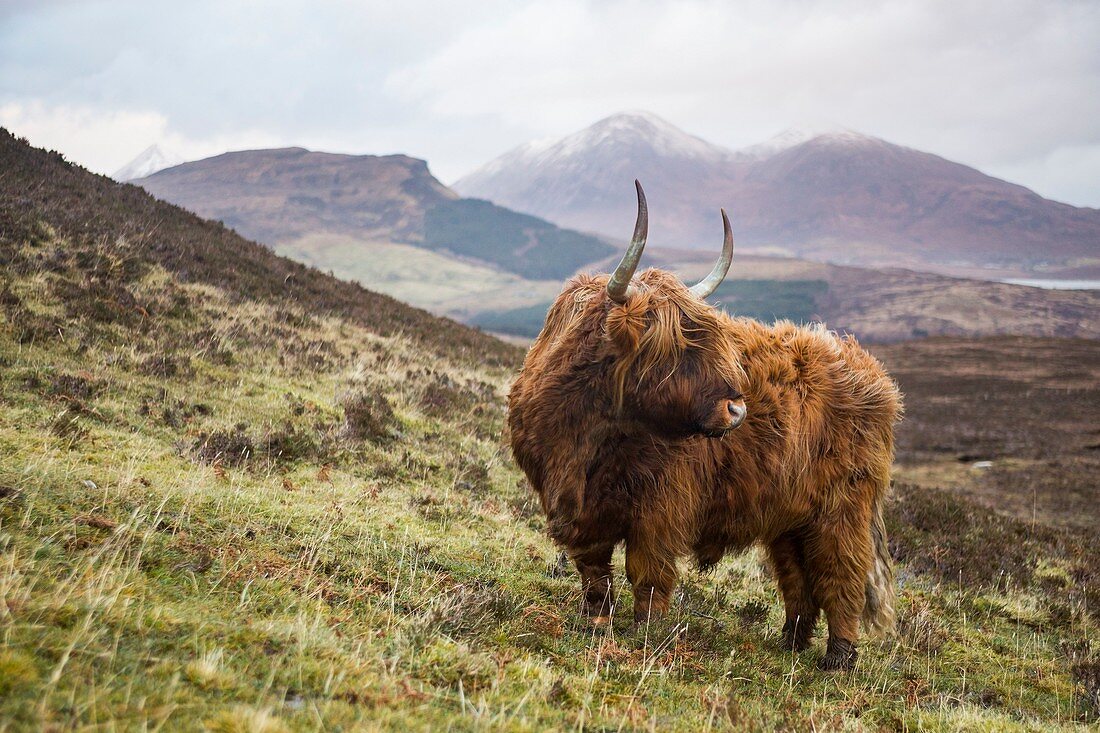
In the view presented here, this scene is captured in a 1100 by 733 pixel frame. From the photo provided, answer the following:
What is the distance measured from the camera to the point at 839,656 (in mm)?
4652

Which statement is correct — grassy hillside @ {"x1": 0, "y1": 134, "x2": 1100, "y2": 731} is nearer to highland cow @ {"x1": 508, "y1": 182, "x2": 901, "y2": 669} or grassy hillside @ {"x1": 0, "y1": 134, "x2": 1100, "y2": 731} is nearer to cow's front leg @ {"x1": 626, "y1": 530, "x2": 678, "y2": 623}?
cow's front leg @ {"x1": 626, "y1": 530, "x2": 678, "y2": 623}

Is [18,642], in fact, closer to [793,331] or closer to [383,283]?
[793,331]

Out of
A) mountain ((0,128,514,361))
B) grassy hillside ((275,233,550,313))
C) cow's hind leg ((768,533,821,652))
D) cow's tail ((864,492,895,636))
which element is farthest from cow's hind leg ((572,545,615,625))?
grassy hillside ((275,233,550,313))

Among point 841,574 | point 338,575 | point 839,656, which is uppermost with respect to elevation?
point 338,575

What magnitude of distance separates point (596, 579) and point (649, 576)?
1.37 ft

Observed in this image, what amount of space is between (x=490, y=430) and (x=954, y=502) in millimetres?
7188

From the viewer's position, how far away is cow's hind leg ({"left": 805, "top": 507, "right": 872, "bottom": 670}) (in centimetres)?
470

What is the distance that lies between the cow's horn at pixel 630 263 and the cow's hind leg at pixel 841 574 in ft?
7.14

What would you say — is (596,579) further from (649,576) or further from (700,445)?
(700,445)

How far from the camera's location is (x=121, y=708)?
1787 millimetres

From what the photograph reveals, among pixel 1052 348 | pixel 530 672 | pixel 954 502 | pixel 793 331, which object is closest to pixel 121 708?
pixel 530 672

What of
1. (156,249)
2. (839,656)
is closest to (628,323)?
(839,656)

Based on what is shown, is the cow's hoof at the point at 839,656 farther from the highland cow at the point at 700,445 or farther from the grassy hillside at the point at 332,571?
the grassy hillside at the point at 332,571

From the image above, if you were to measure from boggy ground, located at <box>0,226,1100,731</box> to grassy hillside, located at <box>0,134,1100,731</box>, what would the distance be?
0.06 feet
